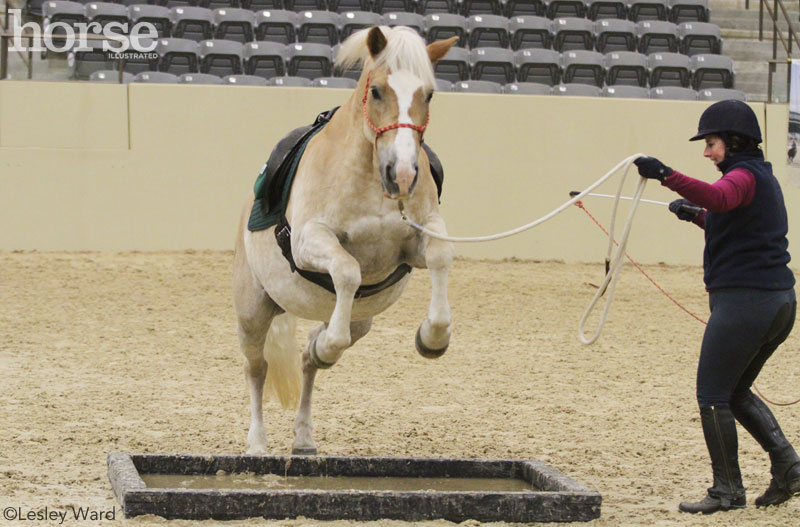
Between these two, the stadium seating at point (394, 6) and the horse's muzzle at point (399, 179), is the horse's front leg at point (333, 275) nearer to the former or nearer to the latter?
the horse's muzzle at point (399, 179)

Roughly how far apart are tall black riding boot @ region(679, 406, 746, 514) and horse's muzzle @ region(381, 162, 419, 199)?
5.86ft

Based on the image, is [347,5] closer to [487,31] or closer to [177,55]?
[487,31]

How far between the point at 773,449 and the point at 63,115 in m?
10.6

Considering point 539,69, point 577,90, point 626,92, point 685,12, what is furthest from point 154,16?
point 685,12

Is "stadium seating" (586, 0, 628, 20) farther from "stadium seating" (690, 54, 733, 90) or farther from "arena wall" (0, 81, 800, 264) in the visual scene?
"arena wall" (0, 81, 800, 264)

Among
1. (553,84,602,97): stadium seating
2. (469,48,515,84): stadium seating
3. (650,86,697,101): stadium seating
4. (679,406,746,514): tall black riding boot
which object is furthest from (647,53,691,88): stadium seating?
(679,406,746,514): tall black riding boot

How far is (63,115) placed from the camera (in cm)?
1316

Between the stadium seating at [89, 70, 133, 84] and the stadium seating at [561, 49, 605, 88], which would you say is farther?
the stadium seating at [561, 49, 605, 88]

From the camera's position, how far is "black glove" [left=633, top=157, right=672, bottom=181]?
4.54 metres

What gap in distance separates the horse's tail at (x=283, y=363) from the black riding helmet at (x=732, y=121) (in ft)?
9.71

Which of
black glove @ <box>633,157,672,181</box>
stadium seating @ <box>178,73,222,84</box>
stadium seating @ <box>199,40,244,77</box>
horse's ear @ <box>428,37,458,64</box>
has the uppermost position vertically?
horse's ear @ <box>428,37,458,64</box>

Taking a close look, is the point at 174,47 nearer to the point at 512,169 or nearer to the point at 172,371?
the point at 512,169

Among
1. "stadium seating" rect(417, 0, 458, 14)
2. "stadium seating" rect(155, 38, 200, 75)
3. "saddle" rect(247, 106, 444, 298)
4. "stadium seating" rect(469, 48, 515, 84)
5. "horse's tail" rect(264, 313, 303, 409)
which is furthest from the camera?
"stadium seating" rect(417, 0, 458, 14)

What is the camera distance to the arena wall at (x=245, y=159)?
13203 mm
